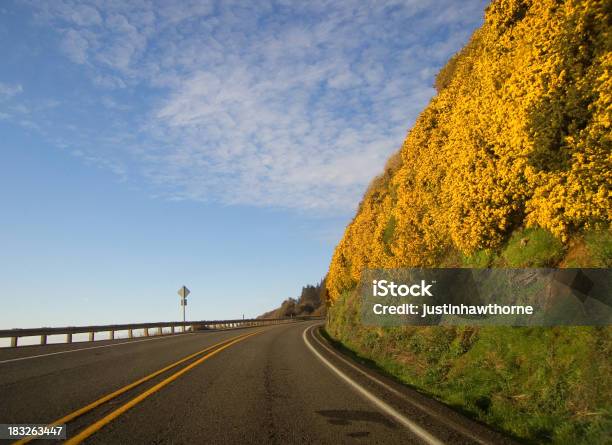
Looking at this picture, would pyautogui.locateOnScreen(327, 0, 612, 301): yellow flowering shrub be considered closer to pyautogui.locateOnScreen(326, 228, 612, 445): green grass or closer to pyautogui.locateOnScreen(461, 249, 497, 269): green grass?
pyautogui.locateOnScreen(461, 249, 497, 269): green grass

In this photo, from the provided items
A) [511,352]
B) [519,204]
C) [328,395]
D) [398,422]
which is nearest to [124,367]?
[328,395]

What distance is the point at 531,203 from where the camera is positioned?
9.31 meters

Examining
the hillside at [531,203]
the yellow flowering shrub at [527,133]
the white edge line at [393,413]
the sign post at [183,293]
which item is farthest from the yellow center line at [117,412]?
the sign post at [183,293]

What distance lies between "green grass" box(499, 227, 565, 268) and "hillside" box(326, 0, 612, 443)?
3cm

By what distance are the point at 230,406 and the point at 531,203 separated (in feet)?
22.8

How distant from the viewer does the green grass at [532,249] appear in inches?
360

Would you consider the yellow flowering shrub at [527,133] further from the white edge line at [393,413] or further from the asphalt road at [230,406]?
the white edge line at [393,413]

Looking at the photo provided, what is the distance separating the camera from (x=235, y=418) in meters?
6.36

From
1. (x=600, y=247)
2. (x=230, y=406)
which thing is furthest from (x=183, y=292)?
(x=600, y=247)

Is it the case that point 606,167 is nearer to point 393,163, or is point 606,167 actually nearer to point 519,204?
point 519,204

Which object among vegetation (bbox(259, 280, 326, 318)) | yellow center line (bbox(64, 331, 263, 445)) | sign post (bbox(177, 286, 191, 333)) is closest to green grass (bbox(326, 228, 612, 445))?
yellow center line (bbox(64, 331, 263, 445))

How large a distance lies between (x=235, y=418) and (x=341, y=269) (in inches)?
1070

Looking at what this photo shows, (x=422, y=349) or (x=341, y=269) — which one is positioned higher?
(x=341, y=269)

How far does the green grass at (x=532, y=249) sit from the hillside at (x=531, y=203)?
28 millimetres
